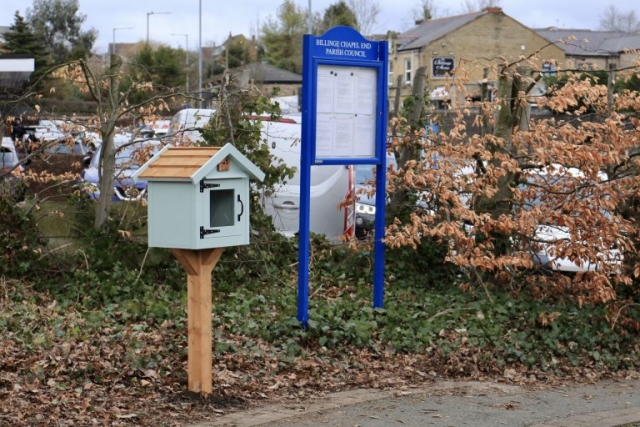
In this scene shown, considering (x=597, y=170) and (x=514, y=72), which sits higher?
(x=514, y=72)

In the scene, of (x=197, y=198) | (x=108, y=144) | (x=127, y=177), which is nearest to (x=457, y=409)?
(x=197, y=198)

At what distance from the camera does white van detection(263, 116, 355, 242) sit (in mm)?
13787

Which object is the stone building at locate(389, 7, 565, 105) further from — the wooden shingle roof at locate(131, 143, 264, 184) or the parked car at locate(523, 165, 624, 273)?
the wooden shingle roof at locate(131, 143, 264, 184)

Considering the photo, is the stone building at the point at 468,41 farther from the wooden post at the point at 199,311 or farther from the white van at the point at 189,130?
the wooden post at the point at 199,311

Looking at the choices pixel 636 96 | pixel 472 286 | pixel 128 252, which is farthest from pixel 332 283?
pixel 636 96

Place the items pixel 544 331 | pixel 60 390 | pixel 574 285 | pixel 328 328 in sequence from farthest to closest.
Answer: pixel 574 285
pixel 544 331
pixel 328 328
pixel 60 390

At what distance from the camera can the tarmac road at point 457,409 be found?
688 cm

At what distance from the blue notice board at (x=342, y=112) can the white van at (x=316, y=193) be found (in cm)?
410

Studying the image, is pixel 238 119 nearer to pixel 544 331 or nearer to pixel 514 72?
pixel 514 72

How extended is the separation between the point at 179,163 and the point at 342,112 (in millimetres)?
2536

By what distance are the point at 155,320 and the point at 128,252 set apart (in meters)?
2.18

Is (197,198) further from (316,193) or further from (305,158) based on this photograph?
(316,193)

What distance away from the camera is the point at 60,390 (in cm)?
695

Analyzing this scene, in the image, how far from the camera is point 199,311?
23.1ft
